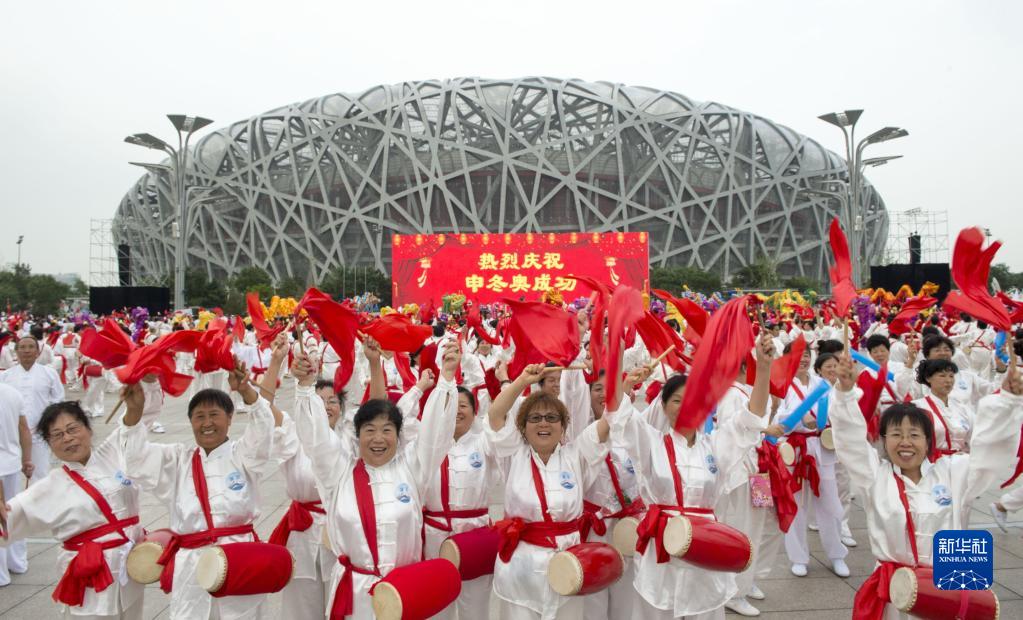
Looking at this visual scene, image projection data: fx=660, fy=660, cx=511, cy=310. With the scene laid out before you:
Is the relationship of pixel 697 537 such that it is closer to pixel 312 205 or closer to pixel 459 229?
pixel 459 229

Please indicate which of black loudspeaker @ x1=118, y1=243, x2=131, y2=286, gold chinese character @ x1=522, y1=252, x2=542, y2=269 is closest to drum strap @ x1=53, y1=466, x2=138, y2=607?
gold chinese character @ x1=522, y1=252, x2=542, y2=269

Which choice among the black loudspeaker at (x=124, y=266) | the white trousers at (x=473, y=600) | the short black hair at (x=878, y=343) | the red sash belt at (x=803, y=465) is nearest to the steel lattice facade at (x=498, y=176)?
the black loudspeaker at (x=124, y=266)

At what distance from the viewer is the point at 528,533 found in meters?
2.74

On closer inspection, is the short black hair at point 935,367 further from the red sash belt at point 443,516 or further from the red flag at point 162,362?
the red flag at point 162,362

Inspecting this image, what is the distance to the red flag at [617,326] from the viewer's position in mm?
2656

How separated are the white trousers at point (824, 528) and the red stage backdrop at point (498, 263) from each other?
25.9 meters

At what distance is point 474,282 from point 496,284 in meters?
1.02

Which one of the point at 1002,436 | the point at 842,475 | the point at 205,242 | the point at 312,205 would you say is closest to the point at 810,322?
the point at 842,475

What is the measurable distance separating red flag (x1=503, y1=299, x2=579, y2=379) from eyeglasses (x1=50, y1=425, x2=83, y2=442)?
193cm

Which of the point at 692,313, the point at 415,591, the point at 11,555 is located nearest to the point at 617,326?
the point at 692,313

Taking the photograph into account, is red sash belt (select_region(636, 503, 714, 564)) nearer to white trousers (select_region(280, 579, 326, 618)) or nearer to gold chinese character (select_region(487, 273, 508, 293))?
white trousers (select_region(280, 579, 326, 618))

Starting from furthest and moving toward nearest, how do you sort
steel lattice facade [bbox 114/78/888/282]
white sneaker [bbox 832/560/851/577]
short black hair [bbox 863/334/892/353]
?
steel lattice facade [bbox 114/78/888/282] < short black hair [bbox 863/334/892/353] < white sneaker [bbox 832/560/851/577]

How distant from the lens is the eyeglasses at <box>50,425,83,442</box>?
2.79 metres

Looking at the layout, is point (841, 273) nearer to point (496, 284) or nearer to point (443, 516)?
point (443, 516)
